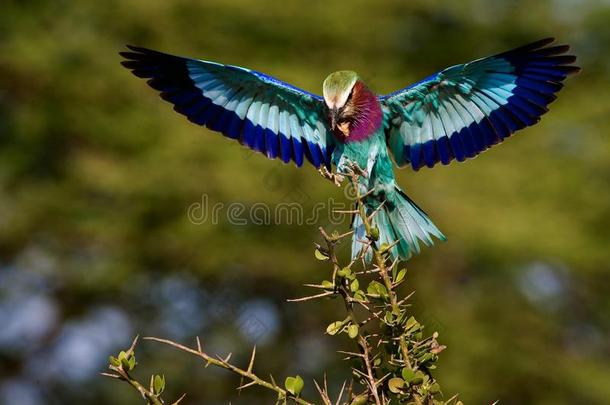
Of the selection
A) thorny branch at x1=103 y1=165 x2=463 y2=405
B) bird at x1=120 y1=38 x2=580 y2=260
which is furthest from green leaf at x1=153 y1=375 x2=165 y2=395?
bird at x1=120 y1=38 x2=580 y2=260

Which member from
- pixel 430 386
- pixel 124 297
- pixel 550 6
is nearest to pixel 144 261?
pixel 124 297

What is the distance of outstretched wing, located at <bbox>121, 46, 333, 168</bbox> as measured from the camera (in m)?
3.54

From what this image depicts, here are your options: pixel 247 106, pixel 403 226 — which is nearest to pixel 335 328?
pixel 403 226

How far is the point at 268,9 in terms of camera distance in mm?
8375

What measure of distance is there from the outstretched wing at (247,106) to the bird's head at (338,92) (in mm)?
252

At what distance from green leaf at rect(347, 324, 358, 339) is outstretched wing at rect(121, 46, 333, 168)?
1660mm

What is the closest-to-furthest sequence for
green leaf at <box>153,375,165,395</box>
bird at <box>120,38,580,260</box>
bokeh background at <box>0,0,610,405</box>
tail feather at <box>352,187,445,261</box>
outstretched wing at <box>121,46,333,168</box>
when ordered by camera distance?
green leaf at <box>153,375,165,395</box> < tail feather at <box>352,187,445,261</box> < bird at <box>120,38,580,260</box> < outstretched wing at <box>121,46,333,168</box> < bokeh background at <box>0,0,610,405</box>

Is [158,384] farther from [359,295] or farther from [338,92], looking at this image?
[338,92]

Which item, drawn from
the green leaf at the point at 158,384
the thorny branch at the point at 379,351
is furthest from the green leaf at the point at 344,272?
the green leaf at the point at 158,384

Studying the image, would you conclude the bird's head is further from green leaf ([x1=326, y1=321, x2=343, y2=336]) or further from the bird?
green leaf ([x1=326, y1=321, x2=343, y2=336])

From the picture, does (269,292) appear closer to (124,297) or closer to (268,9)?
(124,297)

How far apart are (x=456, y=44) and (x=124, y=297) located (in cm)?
387

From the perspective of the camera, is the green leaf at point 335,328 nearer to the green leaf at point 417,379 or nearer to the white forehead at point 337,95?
the green leaf at point 417,379

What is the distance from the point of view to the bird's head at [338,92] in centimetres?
322
